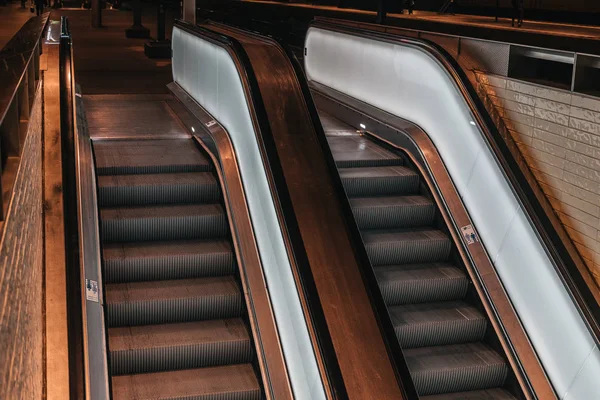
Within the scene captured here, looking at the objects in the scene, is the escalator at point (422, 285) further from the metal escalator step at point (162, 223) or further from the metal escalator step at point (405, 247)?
the metal escalator step at point (162, 223)

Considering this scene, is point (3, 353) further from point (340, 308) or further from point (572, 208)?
point (572, 208)

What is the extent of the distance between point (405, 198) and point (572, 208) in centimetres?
155

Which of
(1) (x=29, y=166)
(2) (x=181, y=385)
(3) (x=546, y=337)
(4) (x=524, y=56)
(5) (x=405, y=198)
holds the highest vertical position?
(4) (x=524, y=56)

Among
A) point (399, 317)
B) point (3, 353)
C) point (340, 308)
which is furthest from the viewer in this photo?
point (399, 317)

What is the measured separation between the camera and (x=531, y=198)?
4.91 meters

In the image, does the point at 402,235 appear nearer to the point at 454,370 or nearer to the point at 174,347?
the point at 454,370

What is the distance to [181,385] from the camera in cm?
474

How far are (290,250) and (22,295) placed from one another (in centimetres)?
216

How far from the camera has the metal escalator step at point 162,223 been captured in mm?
5621

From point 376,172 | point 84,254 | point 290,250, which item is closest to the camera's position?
point 290,250

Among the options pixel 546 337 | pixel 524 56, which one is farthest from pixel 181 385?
pixel 524 56

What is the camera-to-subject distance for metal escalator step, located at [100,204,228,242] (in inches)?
221


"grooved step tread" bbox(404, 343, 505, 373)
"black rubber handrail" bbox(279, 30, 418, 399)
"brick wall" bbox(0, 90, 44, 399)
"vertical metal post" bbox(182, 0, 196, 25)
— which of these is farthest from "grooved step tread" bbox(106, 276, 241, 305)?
"vertical metal post" bbox(182, 0, 196, 25)

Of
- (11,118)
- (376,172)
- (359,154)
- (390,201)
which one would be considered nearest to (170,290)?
(390,201)
